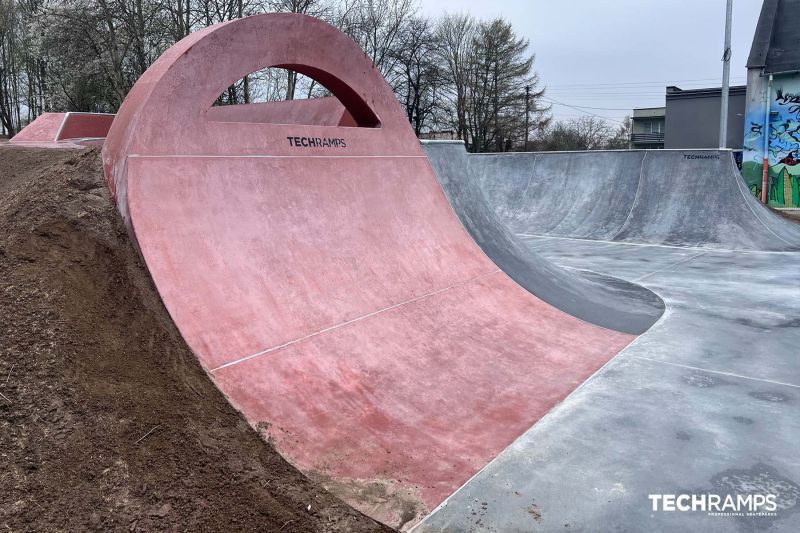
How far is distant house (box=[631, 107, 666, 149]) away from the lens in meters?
52.0

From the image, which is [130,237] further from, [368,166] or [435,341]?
[368,166]

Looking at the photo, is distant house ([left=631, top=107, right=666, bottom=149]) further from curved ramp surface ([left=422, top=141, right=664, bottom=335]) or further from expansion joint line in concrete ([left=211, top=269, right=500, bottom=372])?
expansion joint line in concrete ([left=211, top=269, right=500, bottom=372])

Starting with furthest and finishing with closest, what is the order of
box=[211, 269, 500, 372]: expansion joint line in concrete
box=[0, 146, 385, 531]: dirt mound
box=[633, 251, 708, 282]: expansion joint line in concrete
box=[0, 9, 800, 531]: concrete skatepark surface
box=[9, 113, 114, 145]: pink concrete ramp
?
1. box=[9, 113, 114, 145]: pink concrete ramp
2. box=[633, 251, 708, 282]: expansion joint line in concrete
3. box=[211, 269, 500, 372]: expansion joint line in concrete
4. box=[0, 9, 800, 531]: concrete skatepark surface
5. box=[0, 146, 385, 531]: dirt mound

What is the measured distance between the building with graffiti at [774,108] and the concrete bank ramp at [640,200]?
9.60 metres

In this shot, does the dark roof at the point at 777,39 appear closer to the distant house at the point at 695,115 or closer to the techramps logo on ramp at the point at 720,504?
the distant house at the point at 695,115

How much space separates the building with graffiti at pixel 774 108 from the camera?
2222 centimetres

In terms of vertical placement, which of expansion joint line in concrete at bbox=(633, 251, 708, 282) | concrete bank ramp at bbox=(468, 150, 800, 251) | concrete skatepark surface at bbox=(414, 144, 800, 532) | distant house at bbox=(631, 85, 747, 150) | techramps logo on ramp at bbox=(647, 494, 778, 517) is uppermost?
distant house at bbox=(631, 85, 747, 150)

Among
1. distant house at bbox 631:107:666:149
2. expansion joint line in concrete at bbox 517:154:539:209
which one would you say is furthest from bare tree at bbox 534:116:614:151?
expansion joint line in concrete at bbox 517:154:539:209

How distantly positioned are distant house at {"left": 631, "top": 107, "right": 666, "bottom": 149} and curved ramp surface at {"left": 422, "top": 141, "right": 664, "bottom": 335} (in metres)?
47.7

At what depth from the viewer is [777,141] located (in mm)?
22672

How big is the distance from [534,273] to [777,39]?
21.4 m

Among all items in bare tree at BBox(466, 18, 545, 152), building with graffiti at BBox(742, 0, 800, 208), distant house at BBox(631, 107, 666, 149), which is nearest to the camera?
building with graffiti at BBox(742, 0, 800, 208)

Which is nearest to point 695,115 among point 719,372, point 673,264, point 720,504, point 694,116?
point 694,116

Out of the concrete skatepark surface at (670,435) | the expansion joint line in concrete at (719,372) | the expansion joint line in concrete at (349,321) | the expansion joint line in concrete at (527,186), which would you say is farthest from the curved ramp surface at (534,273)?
the expansion joint line in concrete at (527,186)
